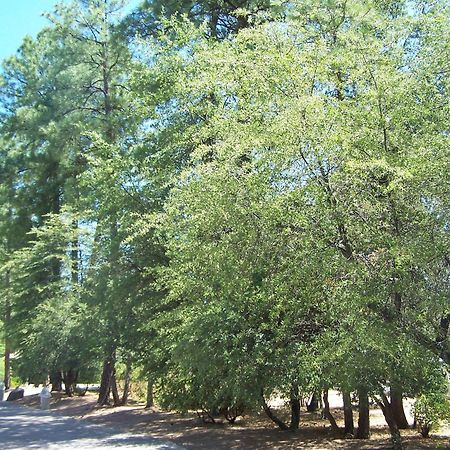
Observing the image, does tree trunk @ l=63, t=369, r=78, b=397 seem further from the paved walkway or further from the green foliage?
the green foliage

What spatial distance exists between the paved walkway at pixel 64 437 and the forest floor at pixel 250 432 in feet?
2.13

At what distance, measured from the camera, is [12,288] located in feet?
107

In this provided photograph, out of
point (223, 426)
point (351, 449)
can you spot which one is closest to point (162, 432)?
point (223, 426)

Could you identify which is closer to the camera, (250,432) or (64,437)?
(250,432)

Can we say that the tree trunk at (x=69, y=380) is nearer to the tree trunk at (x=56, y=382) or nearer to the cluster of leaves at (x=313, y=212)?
the tree trunk at (x=56, y=382)

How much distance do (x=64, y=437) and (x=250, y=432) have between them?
450 centimetres

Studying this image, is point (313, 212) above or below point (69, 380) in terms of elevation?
above

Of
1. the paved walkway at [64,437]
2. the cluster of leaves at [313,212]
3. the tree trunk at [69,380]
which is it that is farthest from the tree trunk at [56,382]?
the cluster of leaves at [313,212]

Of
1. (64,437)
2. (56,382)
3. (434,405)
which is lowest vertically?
(64,437)

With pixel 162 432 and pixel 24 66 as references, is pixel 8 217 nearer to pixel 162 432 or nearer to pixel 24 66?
pixel 24 66

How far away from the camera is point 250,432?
14.0 meters

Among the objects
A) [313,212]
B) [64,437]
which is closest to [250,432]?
[64,437]

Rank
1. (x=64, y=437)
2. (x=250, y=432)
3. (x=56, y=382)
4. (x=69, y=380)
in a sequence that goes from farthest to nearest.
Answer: (x=56, y=382)
(x=69, y=380)
(x=64, y=437)
(x=250, y=432)

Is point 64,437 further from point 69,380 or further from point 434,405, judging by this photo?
point 69,380
